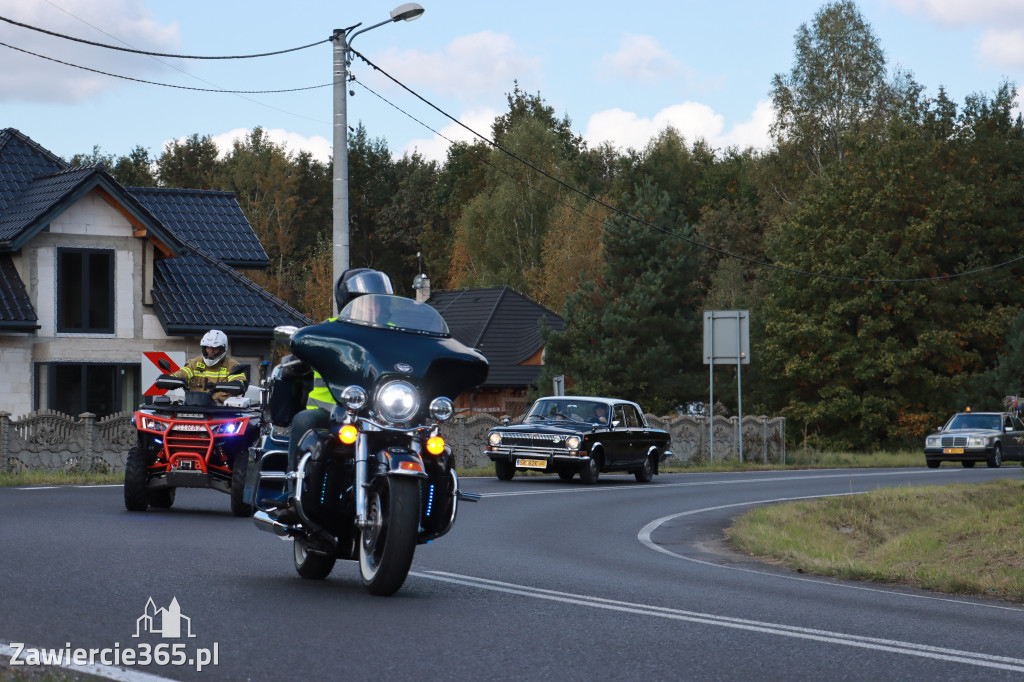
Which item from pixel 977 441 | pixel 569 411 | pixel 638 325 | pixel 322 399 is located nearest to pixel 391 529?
pixel 322 399

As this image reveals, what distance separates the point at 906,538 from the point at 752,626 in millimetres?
9510

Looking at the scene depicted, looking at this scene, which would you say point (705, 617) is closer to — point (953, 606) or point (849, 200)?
point (953, 606)

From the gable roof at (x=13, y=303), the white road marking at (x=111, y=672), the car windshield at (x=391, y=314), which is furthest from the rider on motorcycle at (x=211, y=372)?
the gable roof at (x=13, y=303)

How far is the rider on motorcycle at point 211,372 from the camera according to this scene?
53.1 feet

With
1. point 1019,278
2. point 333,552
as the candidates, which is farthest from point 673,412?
point 333,552

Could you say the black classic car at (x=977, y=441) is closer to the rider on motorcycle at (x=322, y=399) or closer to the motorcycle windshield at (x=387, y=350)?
the rider on motorcycle at (x=322, y=399)

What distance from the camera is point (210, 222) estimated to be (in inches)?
1487

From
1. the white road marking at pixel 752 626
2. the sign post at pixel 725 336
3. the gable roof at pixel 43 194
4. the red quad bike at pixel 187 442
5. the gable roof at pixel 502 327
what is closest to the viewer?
the white road marking at pixel 752 626

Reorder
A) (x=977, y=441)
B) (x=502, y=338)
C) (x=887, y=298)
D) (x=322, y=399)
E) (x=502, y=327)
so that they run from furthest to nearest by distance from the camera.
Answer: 1. (x=502, y=327)
2. (x=502, y=338)
3. (x=887, y=298)
4. (x=977, y=441)
5. (x=322, y=399)

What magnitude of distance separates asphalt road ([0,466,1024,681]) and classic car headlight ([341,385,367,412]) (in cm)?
117

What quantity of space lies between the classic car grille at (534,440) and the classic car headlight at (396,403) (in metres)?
16.8

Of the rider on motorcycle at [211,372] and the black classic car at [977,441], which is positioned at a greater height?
the rider on motorcycle at [211,372]

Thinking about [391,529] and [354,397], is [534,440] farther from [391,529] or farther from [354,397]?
[391,529]

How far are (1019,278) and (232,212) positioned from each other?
3623cm
